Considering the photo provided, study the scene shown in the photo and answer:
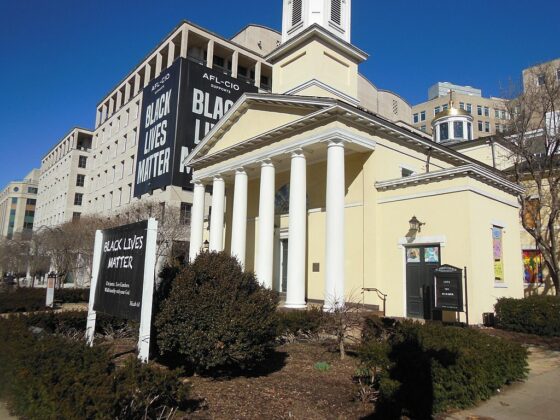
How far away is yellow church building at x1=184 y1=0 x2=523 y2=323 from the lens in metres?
17.6

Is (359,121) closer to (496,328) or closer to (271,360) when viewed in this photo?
(496,328)

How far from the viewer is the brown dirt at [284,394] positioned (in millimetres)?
6352

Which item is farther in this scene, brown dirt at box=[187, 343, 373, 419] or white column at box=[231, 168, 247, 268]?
white column at box=[231, 168, 247, 268]

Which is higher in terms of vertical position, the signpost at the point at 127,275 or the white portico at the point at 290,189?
the white portico at the point at 290,189

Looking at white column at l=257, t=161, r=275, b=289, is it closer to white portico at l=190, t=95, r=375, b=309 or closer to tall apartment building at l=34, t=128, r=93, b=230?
white portico at l=190, t=95, r=375, b=309

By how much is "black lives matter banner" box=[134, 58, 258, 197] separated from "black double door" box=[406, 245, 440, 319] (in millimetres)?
26496

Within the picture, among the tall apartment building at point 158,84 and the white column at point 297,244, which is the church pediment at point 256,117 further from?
the tall apartment building at point 158,84

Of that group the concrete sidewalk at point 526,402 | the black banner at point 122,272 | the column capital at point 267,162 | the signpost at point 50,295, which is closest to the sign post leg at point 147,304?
the black banner at point 122,272

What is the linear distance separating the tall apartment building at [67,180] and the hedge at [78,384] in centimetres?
6568

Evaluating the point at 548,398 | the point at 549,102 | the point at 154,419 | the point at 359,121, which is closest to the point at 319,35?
the point at 359,121

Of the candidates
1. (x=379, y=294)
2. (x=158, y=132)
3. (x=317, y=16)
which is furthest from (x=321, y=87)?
(x=158, y=132)

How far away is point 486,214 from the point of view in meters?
18.1

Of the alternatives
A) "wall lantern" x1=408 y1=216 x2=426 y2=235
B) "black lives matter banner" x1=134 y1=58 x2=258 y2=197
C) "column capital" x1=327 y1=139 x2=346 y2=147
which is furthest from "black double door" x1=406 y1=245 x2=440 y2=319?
"black lives matter banner" x1=134 y1=58 x2=258 y2=197

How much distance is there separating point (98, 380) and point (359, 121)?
16.5m
